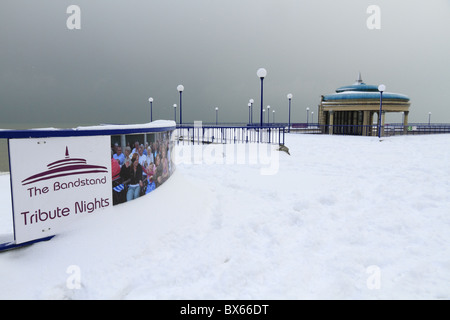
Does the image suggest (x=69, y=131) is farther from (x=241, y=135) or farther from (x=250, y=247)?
(x=241, y=135)

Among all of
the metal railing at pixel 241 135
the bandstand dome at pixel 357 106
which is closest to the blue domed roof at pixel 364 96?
the bandstand dome at pixel 357 106

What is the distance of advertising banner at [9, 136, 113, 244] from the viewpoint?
5.03m

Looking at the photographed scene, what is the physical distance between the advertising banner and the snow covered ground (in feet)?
0.94

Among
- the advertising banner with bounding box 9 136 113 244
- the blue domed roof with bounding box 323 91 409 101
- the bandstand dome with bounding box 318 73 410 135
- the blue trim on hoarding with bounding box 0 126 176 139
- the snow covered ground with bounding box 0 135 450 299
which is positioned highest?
the blue domed roof with bounding box 323 91 409 101

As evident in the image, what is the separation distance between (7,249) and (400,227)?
7.32 metres

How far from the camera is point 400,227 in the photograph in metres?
6.61

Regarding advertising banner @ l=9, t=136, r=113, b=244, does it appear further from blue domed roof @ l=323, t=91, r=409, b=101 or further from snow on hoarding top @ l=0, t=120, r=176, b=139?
blue domed roof @ l=323, t=91, r=409, b=101

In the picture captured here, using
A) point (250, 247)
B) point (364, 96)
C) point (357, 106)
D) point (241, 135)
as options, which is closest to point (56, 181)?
→ point (250, 247)

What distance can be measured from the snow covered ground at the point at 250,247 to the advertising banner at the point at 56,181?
0.29 meters

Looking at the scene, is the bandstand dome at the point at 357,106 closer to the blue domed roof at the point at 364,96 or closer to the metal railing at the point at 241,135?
the blue domed roof at the point at 364,96

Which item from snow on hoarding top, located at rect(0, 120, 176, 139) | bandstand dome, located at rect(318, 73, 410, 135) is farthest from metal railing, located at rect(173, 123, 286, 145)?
bandstand dome, located at rect(318, 73, 410, 135)

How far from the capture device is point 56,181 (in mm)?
5414

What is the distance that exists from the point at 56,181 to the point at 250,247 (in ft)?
11.8

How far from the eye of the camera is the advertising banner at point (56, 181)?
16.5 feet
